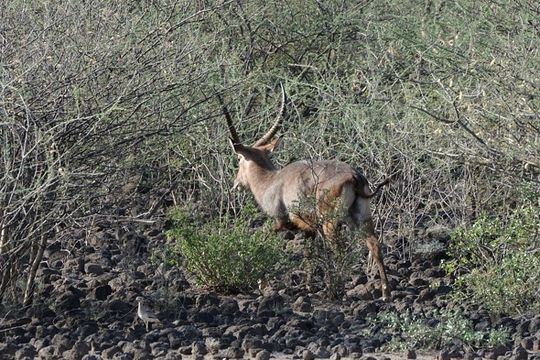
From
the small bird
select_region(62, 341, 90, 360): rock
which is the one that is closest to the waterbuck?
the small bird

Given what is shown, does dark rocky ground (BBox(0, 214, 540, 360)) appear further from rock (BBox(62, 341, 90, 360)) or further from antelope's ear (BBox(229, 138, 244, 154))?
antelope's ear (BBox(229, 138, 244, 154))

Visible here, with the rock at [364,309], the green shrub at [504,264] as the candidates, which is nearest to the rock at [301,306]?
the rock at [364,309]

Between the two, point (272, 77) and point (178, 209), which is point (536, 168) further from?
point (272, 77)

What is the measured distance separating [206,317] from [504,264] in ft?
7.74

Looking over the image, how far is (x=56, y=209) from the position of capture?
32.5ft

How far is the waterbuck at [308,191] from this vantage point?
1173 centimetres

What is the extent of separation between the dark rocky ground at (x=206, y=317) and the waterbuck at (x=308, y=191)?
0.53 m

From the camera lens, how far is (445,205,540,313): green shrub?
34.4ft

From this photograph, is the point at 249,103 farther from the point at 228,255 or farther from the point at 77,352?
the point at 77,352

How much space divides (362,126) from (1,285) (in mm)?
3864

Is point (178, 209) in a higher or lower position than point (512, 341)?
higher

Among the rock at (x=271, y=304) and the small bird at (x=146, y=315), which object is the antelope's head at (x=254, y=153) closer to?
the rock at (x=271, y=304)

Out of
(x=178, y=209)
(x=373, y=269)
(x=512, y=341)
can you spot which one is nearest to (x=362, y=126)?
(x=373, y=269)

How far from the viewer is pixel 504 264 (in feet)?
34.4
